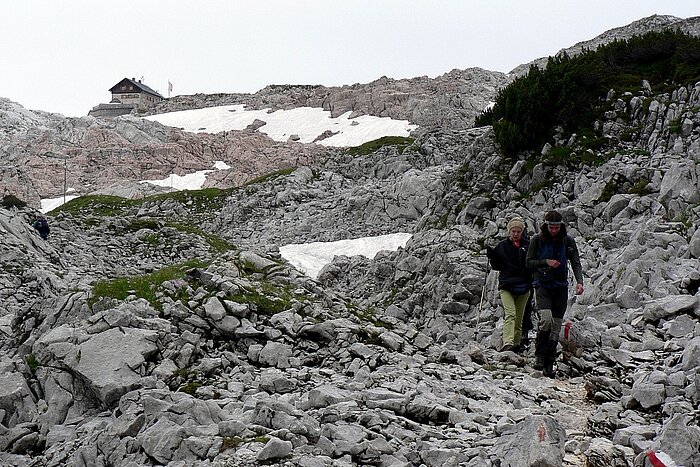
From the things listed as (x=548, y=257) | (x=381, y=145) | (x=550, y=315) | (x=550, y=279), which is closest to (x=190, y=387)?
(x=550, y=315)

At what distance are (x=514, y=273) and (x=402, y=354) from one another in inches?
117

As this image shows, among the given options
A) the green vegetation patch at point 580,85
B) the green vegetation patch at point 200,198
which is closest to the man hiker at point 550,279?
the green vegetation patch at point 580,85

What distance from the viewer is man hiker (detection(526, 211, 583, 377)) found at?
1072cm

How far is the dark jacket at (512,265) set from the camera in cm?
1199

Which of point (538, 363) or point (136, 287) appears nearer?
point (538, 363)

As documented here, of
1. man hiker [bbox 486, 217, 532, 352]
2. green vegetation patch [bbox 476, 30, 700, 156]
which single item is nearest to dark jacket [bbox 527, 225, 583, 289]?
man hiker [bbox 486, 217, 532, 352]

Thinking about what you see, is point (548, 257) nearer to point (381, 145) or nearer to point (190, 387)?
point (190, 387)

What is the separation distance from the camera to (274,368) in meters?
10.5

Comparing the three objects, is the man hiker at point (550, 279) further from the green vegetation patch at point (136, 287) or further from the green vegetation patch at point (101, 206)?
the green vegetation patch at point (101, 206)

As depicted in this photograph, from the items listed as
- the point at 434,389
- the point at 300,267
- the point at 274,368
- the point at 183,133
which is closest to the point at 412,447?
the point at 434,389

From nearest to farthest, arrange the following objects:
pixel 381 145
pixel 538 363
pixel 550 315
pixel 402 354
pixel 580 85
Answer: pixel 550 315, pixel 538 363, pixel 402 354, pixel 580 85, pixel 381 145

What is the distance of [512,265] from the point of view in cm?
1204

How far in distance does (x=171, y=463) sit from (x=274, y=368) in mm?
3369

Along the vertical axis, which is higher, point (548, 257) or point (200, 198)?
point (200, 198)
